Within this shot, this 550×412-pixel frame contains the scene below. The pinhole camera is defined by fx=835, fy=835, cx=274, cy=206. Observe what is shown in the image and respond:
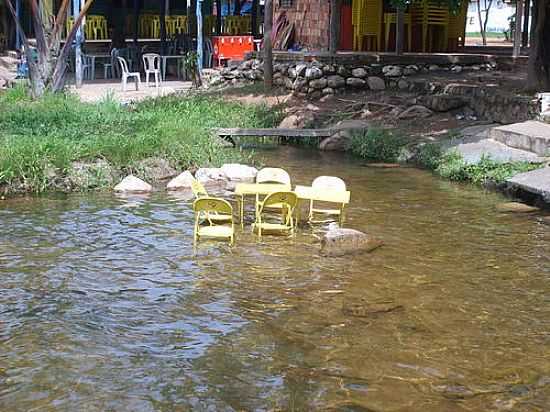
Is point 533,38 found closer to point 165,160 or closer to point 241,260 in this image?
point 165,160

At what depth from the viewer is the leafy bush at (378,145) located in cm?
1534

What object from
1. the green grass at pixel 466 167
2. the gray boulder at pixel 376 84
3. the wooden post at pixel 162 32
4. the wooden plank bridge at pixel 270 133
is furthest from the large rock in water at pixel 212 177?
the wooden post at pixel 162 32

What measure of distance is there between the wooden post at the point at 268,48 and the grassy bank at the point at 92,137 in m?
3.01

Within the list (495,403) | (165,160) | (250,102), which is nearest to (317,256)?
(495,403)

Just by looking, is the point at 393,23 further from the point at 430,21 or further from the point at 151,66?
the point at 151,66

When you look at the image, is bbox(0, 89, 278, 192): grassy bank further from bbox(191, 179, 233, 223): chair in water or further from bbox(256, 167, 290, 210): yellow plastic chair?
bbox(256, 167, 290, 210): yellow plastic chair

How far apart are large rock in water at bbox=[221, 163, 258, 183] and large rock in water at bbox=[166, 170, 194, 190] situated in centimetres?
78

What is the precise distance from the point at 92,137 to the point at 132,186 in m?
1.59

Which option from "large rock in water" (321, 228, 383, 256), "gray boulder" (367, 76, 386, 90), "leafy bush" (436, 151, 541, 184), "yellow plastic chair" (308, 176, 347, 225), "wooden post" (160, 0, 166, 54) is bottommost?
"large rock in water" (321, 228, 383, 256)

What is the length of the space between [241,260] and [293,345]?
242cm

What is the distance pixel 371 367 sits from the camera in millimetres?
6246

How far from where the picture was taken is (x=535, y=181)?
11484mm

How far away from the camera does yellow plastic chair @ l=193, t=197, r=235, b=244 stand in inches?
348

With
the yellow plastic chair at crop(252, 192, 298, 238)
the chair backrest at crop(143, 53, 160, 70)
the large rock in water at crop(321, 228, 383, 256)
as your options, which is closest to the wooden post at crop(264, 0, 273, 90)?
the chair backrest at crop(143, 53, 160, 70)
